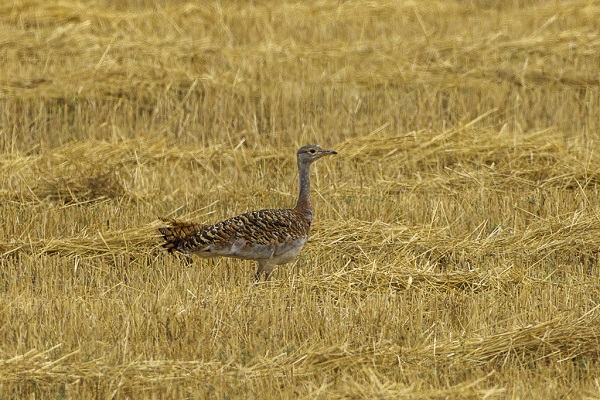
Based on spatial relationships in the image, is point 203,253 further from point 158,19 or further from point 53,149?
point 158,19

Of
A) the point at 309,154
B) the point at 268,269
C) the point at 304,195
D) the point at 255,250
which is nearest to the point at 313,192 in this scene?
the point at 309,154

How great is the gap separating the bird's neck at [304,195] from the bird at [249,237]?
0.51 ft

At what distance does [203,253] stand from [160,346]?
1.30 m

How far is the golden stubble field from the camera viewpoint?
18.4ft

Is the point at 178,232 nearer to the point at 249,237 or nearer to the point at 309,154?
the point at 249,237

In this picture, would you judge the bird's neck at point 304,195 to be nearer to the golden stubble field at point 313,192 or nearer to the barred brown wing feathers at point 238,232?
the barred brown wing feathers at point 238,232

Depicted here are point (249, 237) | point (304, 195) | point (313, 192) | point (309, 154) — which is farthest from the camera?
point (313, 192)

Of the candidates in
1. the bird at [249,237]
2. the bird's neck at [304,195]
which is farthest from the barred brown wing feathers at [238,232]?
the bird's neck at [304,195]

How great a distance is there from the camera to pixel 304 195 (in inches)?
298

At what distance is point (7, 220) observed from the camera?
8.33 metres

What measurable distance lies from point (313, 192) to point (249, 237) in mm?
2152

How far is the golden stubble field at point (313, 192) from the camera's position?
5602 millimetres

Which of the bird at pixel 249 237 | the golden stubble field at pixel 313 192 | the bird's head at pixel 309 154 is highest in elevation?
the bird's head at pixel 309 154

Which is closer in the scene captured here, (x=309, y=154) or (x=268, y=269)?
(x=268, y=269)
